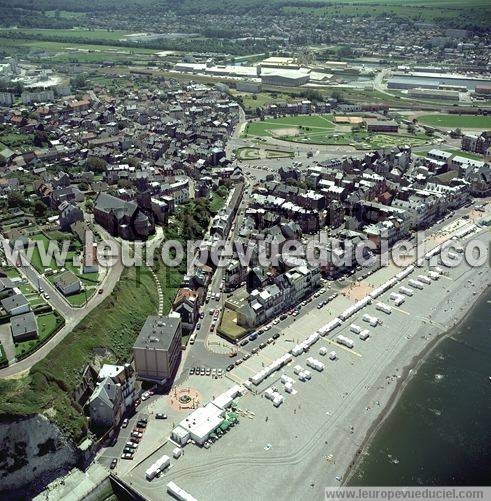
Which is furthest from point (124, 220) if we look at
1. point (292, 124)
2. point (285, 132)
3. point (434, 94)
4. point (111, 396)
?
point (434, 94)

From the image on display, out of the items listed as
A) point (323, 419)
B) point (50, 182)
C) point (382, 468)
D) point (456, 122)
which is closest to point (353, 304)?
point (323, 419)

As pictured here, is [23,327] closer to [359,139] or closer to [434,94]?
[359,139]

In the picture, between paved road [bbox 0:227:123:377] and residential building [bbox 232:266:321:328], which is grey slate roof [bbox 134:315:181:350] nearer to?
paved road [bbox 0:227:123:377]

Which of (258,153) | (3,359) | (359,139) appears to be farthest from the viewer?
(359,139)

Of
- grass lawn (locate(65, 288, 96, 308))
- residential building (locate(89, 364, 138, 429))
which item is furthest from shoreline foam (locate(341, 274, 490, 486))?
grass lawn (locate(65, 288, 96, 308))

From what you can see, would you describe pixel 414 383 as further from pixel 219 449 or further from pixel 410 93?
pixel 410 93

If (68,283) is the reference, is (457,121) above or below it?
above
